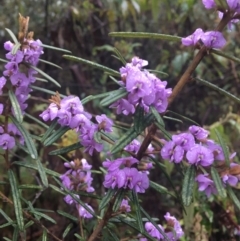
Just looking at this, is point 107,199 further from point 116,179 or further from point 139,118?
point 139,118

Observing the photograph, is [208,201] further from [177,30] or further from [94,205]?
[177,30]

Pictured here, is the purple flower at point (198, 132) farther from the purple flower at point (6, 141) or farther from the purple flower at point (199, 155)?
the purple flower at point (6, 141)

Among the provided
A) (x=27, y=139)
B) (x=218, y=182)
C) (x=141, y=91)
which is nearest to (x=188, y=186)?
(x=218, y=182)

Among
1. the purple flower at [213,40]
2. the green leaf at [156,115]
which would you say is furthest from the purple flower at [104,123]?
the purple flower at [213,40]

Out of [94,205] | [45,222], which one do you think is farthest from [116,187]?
[45,222]

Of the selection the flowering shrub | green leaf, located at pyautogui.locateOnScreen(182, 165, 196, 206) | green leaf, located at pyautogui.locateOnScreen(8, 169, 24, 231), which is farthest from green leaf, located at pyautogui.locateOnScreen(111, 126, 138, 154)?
green leaf, located at pyautogui.locateOnScreen(8, 169, 24, 231)

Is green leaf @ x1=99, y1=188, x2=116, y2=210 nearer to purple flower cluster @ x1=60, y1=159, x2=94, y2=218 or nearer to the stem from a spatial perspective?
the stem
